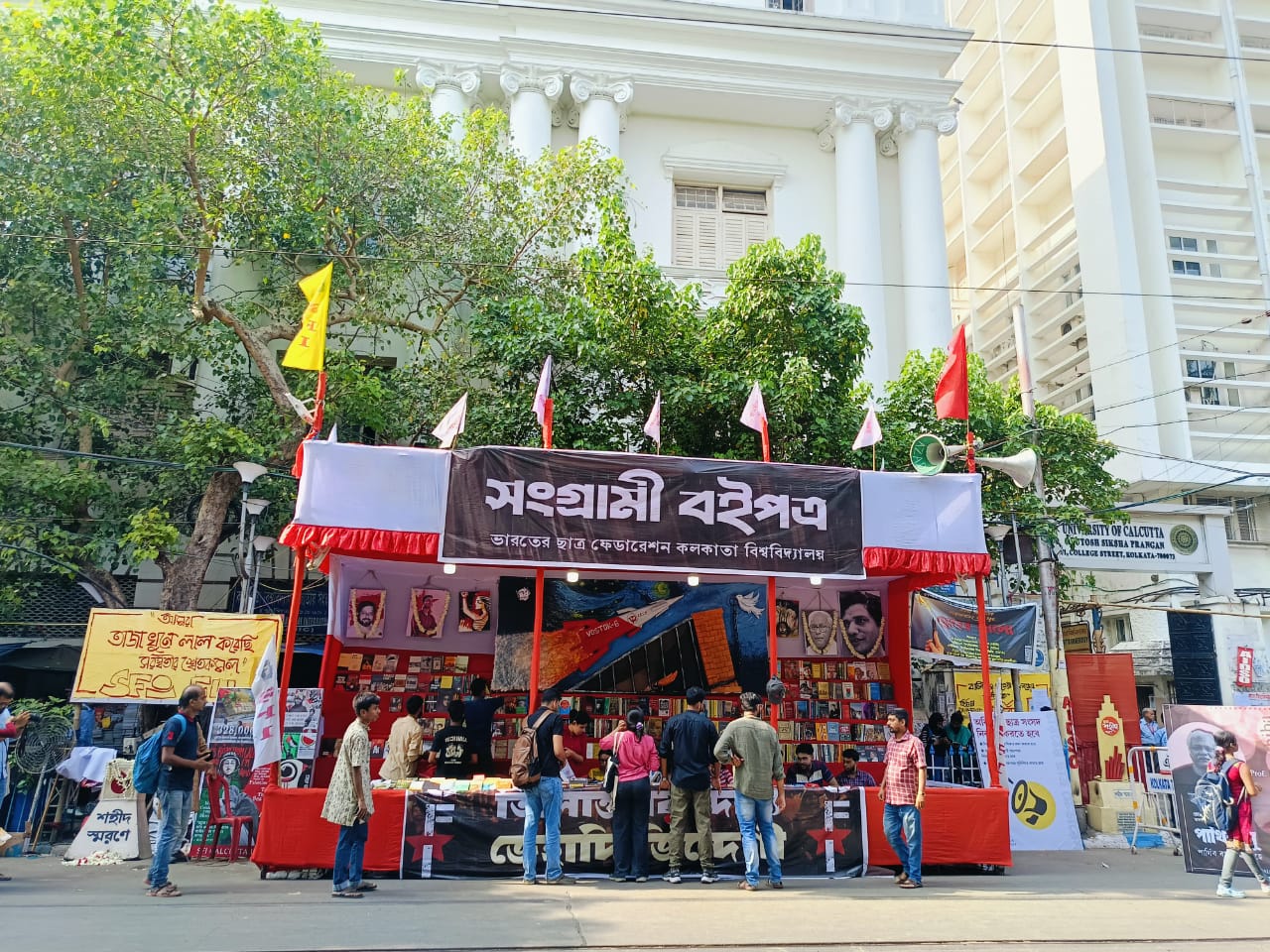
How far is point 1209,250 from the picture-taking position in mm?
32375

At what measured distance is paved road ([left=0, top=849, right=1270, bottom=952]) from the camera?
20.9 ft

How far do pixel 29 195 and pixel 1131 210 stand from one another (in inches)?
1220

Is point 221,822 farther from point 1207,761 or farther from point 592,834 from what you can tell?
point 1207,761

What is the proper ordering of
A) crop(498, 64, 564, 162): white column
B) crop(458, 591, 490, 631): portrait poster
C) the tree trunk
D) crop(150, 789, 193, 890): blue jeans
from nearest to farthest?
crop(150, 789, 193, 890): blue jeans → crop(458, 591, 490, 631): portrait poster → the tree trunk → crop(498, 64, 564, 162): white column

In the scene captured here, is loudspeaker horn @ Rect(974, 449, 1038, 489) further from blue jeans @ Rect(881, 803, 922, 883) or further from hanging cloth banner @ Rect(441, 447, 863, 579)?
blue jeans @ Rect(881, 803, 922, 883)

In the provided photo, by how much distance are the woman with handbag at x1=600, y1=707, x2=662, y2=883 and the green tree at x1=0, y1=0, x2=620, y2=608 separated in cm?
778

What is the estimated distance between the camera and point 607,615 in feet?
42.7

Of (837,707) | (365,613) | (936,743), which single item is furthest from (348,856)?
(936,743)

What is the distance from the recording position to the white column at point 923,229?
19.8m

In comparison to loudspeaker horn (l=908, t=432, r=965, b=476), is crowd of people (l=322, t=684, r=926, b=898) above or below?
below

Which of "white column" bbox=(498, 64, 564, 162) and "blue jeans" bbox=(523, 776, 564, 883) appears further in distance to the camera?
"white column" bbox=(498, 64, 564, 162)

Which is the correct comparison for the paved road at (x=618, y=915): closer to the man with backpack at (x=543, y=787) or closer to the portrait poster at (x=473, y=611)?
the man with backpack at (x=543, y=787)

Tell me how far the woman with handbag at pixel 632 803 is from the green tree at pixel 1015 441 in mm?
8279

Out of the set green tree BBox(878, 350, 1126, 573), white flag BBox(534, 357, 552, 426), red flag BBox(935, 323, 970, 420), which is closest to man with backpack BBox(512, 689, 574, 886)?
white flag BBox(534, 357, 552, 426)
